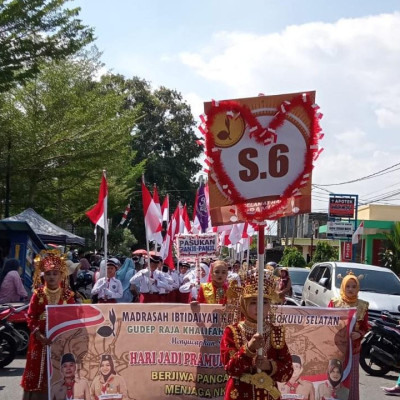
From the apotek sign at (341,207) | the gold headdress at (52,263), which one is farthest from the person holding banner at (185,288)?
the apotek sign at (341,207)

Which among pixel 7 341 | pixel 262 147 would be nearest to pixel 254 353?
pixel 262 147

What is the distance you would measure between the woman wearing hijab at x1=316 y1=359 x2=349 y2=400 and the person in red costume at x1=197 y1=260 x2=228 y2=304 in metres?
1.42

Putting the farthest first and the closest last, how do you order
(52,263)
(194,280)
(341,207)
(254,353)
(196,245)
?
(341,207) < (196,245) < (194,280) < (52,263) < (254,353)

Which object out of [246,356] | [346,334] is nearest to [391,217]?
[346,334]

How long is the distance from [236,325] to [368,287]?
907 cm

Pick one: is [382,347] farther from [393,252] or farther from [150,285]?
[393,252]

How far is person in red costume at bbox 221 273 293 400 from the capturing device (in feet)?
15.6

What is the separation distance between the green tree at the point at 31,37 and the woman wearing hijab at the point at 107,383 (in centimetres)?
934

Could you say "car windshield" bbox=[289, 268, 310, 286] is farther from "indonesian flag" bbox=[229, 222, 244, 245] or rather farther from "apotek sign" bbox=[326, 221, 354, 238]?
"apotek sign" bbox=[326, 221, 354, 238]

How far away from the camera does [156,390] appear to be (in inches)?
284

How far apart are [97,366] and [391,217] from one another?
40.3 metres

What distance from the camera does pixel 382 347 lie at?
10.8 metres

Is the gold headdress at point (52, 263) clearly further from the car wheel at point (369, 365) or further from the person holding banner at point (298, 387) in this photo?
the car wheel at point (369, 365)

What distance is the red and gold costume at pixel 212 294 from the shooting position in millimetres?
7785
